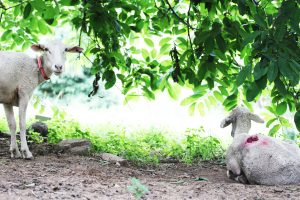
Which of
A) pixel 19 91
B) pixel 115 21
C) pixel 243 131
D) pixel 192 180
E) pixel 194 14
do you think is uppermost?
pixel 194 14

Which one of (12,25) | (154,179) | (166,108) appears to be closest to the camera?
(154,179)

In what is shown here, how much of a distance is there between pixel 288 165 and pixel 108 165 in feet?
6.70

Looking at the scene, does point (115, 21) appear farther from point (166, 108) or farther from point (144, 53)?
point (166, 108)

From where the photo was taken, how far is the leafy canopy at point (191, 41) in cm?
299

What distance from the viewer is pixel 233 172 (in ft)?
16.6

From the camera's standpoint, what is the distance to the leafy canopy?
2992mm

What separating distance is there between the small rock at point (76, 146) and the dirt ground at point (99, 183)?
0.39 m

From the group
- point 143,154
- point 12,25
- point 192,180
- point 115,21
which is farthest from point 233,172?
point 12,25

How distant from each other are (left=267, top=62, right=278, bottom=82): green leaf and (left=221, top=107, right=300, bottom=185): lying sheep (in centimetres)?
207

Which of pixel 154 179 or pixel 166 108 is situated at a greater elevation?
pixel 166 108

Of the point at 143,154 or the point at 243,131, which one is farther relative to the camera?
the point at 143,154

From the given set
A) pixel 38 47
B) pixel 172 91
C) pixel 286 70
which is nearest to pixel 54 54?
pixel 38 47

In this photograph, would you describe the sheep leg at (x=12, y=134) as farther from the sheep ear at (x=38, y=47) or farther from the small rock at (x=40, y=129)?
the small rock at (x=40, y=129)

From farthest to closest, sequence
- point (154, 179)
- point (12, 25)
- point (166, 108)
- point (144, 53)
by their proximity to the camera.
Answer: point (166, 108) < point (12, 25) < point (144, 53) < point (154, 179)
